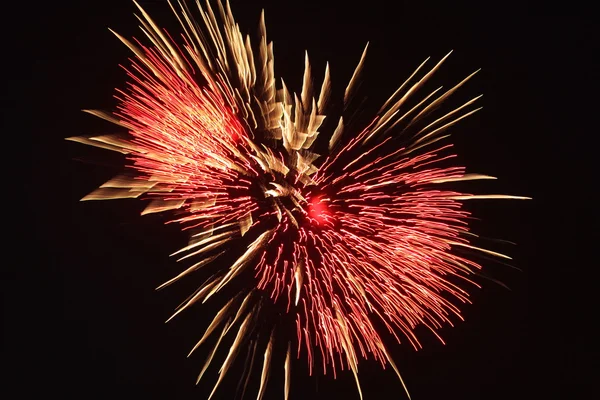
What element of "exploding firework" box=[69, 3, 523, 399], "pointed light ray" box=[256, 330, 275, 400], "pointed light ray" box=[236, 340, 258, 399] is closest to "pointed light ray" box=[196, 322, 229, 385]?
"exploding firework" box=[69, 3, 523, 399]

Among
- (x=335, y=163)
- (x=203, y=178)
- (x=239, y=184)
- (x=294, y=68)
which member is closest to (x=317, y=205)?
(x=335, y=163)

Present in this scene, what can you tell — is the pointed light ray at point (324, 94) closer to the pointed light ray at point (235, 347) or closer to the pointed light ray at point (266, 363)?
the pointed light ray at point (235, 347)

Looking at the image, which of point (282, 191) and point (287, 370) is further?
point (287, 370)

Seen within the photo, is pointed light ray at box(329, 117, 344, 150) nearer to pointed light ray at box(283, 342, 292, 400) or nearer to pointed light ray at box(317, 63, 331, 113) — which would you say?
pointed light ray at box(317, 63, 331, 113)


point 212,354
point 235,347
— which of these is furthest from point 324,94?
point 212,354

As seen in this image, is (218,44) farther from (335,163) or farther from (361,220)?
(361,220)

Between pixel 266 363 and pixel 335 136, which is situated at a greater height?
pixel 335 136

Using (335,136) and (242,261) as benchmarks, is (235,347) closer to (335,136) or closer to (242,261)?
(242,261)

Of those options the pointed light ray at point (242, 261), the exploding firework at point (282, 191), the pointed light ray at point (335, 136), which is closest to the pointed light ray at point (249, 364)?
the exploding firework at point (282, 191)
